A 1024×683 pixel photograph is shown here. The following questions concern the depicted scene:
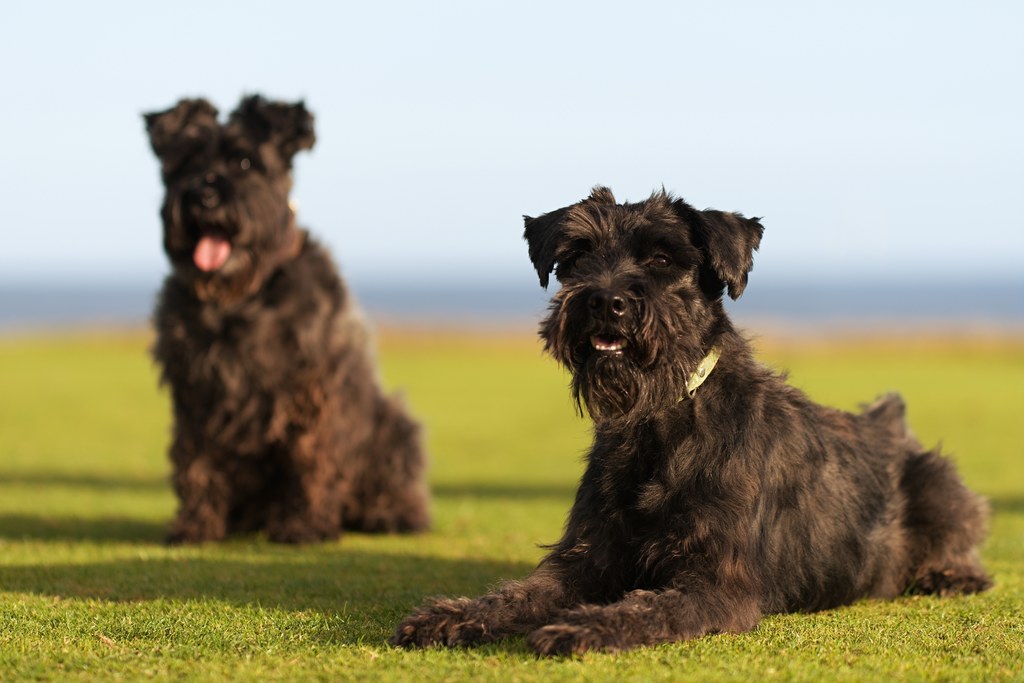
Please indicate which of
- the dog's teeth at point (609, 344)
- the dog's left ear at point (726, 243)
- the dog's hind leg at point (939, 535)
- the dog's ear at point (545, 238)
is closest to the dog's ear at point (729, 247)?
the dog's left ear at point (726, 243)

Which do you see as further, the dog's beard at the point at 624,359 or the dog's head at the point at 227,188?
the dog's head at the point at 227,188

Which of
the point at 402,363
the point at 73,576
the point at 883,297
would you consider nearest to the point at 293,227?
the point at 73,576

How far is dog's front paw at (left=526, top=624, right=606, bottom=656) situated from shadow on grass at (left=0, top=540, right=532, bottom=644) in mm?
829

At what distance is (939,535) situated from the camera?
7273mm

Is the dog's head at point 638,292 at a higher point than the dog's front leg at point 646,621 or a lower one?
higher

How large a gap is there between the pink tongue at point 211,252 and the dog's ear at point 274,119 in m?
0.90

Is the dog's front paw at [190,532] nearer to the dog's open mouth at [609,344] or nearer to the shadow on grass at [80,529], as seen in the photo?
the shadow on grass at [80,529]

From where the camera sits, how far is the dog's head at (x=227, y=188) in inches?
370

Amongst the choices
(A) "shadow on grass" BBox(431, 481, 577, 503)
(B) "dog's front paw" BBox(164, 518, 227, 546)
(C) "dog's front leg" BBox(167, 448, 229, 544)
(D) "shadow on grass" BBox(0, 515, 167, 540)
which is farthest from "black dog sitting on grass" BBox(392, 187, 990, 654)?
(A) "shadow on grass" BBox(431, 481, 577, 503)

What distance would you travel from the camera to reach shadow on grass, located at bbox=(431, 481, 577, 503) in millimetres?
14320

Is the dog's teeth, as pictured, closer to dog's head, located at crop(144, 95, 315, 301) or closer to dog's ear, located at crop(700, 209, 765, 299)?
dog's ear, located at crop(700, 209, 765, 299)

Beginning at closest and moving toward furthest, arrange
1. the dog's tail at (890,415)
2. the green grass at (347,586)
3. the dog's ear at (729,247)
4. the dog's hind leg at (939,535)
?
the green grass at (347,586) < the dog's ear at (729,247) < the dog's hind leg at (939,535) < the dog's tail at (890,415)

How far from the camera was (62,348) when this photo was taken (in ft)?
117

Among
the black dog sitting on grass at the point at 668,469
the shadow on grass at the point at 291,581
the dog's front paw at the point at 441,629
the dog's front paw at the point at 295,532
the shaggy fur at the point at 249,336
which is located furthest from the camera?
the dog's front paw at the point at 295,532
